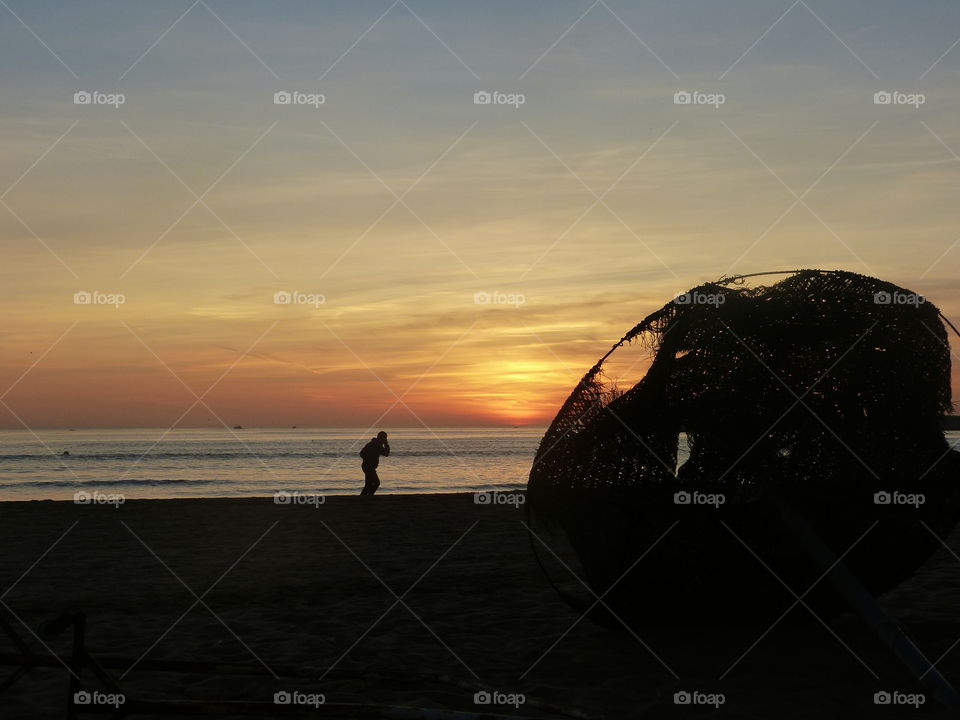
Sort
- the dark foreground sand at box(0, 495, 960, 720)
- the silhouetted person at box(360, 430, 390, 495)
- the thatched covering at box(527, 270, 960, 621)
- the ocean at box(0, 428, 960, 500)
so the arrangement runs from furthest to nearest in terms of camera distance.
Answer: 1. the ocean at box(0, 428, 960, 500)
2. the silhouetted person at box(360, 430, 390, 495)
3. the thatched covering at box(527, 270, 960, 621)
4. the dark foreground sand at box(0, 495, 960, 720)

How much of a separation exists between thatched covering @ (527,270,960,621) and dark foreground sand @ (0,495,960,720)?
38.4 inches

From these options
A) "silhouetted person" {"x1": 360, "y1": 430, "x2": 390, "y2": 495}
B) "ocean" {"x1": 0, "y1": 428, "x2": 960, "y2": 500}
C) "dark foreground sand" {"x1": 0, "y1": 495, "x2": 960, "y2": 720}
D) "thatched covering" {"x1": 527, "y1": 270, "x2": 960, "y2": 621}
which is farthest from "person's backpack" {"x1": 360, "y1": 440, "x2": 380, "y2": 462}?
"thatched covering" {"x1": 527, "y1": 270, "x2": 960, "y2": 621}

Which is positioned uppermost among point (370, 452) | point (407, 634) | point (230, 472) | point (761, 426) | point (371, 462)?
point (230, 472)

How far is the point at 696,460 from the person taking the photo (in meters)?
7.61

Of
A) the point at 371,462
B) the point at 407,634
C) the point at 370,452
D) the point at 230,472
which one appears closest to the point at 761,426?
the point at 407,634

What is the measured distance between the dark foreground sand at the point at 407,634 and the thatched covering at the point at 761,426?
98cm

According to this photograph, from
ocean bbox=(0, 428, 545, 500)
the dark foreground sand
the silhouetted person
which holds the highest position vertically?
ocean bbox=(0, 428, 545, 500)

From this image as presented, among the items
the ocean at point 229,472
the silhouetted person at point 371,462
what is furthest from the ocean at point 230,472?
the silhouetted person at point 371,462

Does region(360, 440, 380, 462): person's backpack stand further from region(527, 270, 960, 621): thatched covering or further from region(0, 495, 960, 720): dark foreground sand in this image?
region(527, 270, 960, 621): thatched covering

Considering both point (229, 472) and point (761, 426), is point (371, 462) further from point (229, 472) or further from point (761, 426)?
Answer: point (229, 472)

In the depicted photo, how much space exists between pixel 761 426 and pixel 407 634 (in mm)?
3532

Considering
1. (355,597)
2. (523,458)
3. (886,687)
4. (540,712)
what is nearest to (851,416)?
(886,687)

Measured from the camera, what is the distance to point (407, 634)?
8.13 meters

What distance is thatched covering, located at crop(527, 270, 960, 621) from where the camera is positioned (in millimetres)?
7312
